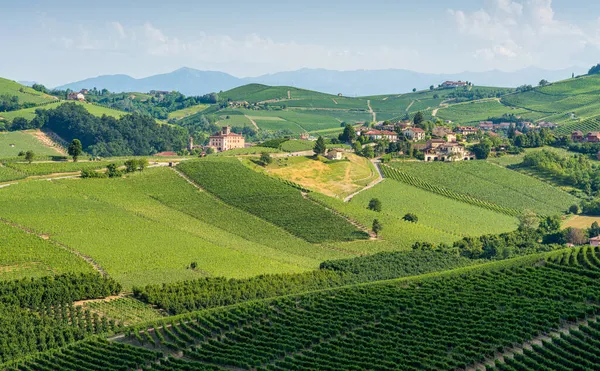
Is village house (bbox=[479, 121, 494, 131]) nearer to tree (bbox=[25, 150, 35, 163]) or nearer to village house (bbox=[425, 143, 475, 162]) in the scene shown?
village house (bbox=[425, 143, 475, 162])

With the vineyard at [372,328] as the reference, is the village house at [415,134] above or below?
above

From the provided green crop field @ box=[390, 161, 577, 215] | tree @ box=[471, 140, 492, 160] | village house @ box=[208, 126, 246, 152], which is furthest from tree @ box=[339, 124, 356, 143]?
village house @ box=[208, 126, 246, 152]

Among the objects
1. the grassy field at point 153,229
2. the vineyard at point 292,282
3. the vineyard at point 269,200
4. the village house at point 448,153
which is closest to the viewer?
the vineyard at point 292,282

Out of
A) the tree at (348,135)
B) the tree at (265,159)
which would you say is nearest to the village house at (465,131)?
the tree at (348,135)

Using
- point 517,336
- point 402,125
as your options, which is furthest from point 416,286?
point 402,125

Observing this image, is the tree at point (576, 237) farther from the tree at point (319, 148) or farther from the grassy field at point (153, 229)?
the tree at point (319, 148)

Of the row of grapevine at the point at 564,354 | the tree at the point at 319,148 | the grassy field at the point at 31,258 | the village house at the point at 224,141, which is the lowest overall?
the grassy field at the point at 31,258
